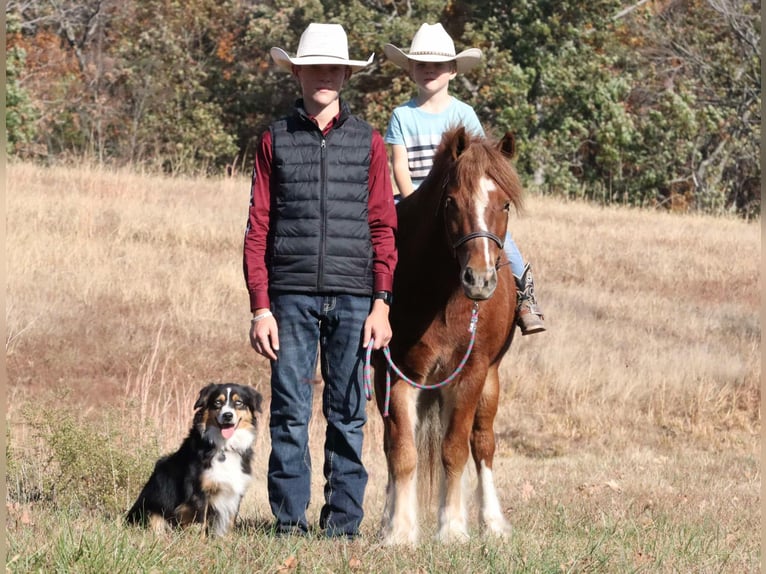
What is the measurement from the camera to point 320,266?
17.7 feet

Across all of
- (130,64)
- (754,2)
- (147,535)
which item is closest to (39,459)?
(147,535)

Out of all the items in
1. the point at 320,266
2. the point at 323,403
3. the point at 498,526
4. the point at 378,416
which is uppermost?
the point at 320,266

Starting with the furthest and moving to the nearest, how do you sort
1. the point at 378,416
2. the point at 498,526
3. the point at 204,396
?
the point at 378,416, the point at 498,526, the point at 204,396

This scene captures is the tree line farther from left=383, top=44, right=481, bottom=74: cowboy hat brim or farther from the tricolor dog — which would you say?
the tricolor dog

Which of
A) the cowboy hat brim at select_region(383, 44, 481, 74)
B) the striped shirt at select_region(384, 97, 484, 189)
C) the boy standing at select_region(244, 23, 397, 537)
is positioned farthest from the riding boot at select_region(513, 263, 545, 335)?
the boy standing at select_region(244, 23, 397, 537)

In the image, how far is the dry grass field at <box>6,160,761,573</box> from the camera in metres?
5.21

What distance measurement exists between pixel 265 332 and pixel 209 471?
3.79 ft

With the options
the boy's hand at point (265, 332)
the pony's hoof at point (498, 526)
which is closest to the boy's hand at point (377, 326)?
the boy's hand at point (265, 332)

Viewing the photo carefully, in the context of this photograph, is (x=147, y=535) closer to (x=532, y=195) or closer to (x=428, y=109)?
(x=428, y=109)

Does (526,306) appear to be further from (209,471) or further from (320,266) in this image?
(209,471)

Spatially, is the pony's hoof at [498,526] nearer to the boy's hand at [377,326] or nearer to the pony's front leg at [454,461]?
the pony's front leg at [454,461]

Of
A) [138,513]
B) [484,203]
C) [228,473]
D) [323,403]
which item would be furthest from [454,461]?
[138,513]

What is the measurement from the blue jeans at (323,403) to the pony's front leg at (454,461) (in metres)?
0.61

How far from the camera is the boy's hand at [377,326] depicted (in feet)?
18.1
